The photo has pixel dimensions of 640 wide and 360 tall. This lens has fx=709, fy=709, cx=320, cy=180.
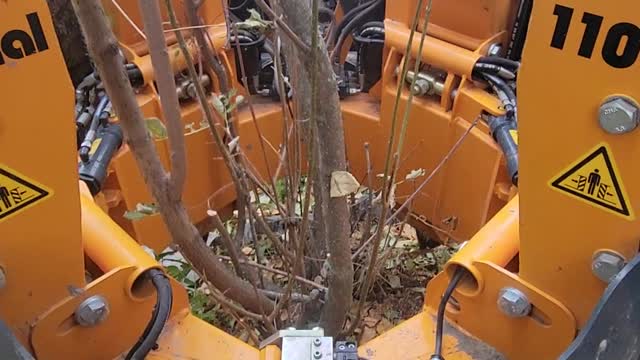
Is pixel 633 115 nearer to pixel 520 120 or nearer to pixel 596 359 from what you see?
pixel 520 120

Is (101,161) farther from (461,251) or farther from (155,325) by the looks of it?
(461,251)

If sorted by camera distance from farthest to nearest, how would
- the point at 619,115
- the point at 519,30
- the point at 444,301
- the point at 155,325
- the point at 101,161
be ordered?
the point at 519,30 < the point at 101,161 < the point at 444,301 < the point at 155,325 < the point at 619,115

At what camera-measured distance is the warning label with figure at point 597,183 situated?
1096 millimetres

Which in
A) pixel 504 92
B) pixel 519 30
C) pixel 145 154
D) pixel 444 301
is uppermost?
pixel 145 154

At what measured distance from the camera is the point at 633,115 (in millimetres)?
1004

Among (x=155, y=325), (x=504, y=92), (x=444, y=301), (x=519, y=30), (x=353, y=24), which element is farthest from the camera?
(x=353, y=24)

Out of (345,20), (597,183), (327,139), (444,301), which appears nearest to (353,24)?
(345,20)

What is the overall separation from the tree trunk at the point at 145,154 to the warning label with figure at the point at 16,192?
0.56ft

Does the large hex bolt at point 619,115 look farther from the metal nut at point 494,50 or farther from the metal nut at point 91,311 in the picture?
the metal nut at point 494,50

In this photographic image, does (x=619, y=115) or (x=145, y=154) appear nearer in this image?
(x=619, y=115)

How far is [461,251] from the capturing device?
1.50 meters

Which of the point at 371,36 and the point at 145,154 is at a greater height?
the point at 145,154

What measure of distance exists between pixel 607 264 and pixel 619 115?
29 centimetres

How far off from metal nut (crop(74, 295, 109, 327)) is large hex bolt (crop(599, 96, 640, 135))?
92 centimetres
